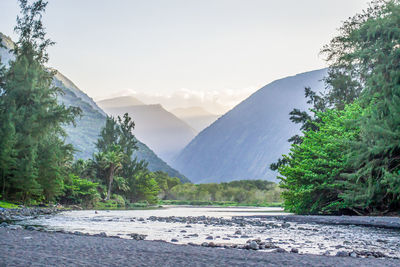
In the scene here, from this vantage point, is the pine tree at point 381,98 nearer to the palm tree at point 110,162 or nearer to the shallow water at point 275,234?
the shallow water at point 275,234

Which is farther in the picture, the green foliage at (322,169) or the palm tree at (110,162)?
the palm tree at (110,162)

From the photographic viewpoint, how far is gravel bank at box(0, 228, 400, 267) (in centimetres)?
718

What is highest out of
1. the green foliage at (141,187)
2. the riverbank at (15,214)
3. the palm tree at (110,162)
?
the palm tree at (110,162)

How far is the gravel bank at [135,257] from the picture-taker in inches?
283

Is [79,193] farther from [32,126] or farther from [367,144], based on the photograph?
[367,144]

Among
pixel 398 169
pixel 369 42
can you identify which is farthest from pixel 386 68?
pixel 398 169

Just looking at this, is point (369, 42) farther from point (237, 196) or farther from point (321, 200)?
point (237, 196)

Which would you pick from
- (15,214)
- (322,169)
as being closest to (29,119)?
(15,214)

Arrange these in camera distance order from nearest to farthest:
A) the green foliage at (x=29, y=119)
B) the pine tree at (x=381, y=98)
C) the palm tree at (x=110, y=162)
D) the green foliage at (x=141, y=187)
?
the pine tree at (x=381, y=98) → the green foliage at (x=29, y=119) → the palm tree at (x=110, y=162) → the green foliage at (x=141, y=187)

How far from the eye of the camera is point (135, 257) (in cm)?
793

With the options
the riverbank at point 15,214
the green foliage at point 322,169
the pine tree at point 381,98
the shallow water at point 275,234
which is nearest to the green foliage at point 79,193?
the riverbank at point 15,214

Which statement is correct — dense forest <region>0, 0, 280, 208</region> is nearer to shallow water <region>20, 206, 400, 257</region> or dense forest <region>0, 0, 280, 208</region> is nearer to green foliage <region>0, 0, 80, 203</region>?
green foliage <region>0, 0, 80, 203</region>

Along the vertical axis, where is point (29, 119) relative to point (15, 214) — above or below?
above

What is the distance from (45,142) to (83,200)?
16.0m
